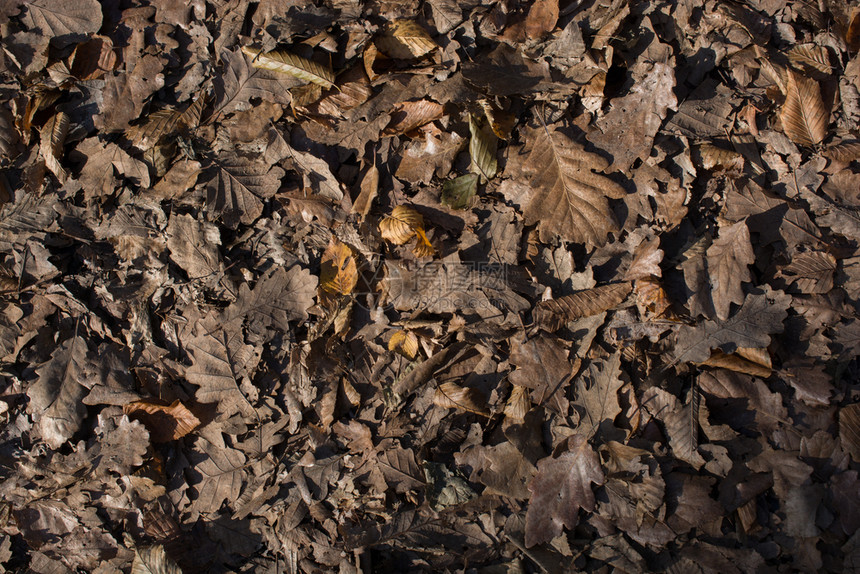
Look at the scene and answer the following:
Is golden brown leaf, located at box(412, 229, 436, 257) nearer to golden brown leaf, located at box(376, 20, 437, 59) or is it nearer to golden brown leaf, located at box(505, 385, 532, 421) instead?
golden brown leaf, located at box(505, 385, 532, 421)

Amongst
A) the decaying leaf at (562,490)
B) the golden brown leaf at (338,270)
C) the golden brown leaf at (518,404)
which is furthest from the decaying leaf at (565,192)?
the decaying leaf at (562,490)

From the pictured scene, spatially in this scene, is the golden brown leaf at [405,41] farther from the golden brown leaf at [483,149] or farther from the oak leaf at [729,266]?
the oak leaf at [729,266]

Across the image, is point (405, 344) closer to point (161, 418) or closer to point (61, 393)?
point (161, 418)

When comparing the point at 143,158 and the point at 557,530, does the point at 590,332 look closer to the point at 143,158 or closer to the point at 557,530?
the point at 557,530

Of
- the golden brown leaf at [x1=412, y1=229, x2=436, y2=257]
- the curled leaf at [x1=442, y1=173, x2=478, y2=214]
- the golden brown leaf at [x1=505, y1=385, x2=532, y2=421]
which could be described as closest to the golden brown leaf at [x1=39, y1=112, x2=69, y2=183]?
the golden brown leaf at [x1=412, y1=229, x2=436, y2=257]

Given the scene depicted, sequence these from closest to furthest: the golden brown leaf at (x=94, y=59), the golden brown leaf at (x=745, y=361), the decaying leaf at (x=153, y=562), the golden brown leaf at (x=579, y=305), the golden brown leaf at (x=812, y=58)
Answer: the golden brown leaf at (x=745, y=361) → the golden brown leaf at (x=579, y=305) → the golden brown leaf at (x=812, y=58) → the decaying leaf at (x=153, y=562) → the golden brown leaf at (x=94, y=59)

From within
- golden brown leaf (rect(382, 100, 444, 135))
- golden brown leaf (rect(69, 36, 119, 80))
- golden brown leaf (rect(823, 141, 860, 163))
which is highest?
golden brown leaf (rect(823, 141, 860, 163))
